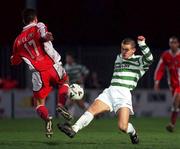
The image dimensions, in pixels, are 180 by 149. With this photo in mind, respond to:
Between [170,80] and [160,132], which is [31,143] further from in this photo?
[170,80]

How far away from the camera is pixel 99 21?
39000mm

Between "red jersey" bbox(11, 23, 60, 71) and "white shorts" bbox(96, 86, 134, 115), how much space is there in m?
1.85

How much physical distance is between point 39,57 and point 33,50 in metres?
0.17

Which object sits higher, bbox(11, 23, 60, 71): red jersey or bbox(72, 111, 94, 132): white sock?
bbox(11, 23, 60, 71): red jersey

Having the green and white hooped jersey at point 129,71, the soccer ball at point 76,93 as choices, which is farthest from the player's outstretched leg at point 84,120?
the soccer ball at point 76,93

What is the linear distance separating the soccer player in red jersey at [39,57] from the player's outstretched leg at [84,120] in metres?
1.48

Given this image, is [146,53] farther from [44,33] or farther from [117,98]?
[44,33]

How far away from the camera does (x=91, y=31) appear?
3856 centimetres

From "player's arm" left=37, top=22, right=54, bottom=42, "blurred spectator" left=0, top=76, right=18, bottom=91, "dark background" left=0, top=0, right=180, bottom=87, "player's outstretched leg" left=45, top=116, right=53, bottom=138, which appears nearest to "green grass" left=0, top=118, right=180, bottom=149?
"player's outstretched leg" left=45, top=116, right=53, bottom=138

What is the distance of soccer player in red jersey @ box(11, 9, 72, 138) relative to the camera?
55.8ft

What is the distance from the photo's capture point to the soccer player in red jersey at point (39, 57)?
17.0 metres

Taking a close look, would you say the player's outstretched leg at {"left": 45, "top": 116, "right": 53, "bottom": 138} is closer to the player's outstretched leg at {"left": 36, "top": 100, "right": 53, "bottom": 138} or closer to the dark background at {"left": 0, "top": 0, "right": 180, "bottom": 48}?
the player's outstretched leg at {"left": 36, "top": 100, "right": 53, "bottom": 138}

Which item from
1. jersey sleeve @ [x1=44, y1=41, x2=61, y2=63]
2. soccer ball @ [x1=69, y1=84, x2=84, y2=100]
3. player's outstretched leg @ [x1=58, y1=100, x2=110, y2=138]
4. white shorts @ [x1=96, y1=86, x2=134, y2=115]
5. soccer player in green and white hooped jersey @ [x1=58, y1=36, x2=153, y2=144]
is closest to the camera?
player's outstretched leg @ [x1=58, y1=100, x2=110, y2=138]

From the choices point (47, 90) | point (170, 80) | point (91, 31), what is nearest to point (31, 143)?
point (47, 90)
